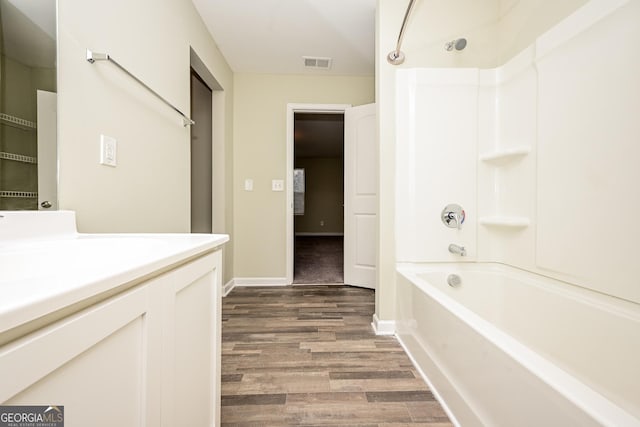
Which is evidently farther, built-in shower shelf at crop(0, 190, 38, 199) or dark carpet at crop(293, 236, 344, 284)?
dark carpet at crop(293, 236, 344, 284)

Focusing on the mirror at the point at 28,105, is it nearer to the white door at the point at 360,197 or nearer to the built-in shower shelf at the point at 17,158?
the built-in shower shelf at the point at 17,158

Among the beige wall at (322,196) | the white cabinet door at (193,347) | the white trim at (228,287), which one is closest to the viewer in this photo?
the white cabinet door at (193,347)

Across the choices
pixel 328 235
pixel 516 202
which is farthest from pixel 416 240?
pixel 328 235

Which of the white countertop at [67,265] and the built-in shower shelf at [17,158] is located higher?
the built-in shower shelf at [17,158]

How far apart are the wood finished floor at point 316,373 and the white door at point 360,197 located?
0.64 metres

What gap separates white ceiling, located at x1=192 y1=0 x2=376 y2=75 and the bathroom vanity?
1.92 m

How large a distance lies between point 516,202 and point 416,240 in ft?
2.06

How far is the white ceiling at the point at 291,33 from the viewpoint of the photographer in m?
1.92

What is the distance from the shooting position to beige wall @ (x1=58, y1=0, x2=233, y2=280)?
36.1 inches

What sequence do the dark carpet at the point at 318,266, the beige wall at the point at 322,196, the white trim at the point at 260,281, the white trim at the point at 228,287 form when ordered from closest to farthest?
the white trim at the point at 228,287, the white trim at the point at 260,281, the dark carpet at the point at 318,266, the beige wall at the point at 322,196

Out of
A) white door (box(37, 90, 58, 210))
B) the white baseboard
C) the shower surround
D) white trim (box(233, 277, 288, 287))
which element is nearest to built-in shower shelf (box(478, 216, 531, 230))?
the shower surround

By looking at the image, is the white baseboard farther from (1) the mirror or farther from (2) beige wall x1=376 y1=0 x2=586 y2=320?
(1) the mirror

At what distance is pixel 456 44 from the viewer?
164 centimetres

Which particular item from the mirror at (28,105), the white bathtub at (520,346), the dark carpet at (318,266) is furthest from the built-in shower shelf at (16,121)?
the dark carpet at (318,266)
